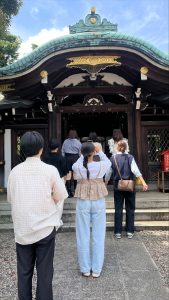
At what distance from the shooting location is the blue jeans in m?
4.09

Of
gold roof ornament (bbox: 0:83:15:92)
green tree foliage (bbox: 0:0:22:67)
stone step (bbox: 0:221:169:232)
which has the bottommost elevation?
stone step (bbox: 0:221:169:232)

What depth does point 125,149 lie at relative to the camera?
222 inches

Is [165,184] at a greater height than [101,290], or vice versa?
[165,184]

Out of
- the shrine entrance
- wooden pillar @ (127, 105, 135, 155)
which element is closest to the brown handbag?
wooden pillar @ (127, 105, 135, 155)

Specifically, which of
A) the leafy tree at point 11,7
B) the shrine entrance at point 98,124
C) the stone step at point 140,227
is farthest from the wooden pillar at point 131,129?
the leafy tree at point 11,7

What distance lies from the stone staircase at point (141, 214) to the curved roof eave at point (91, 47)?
3.15 metres

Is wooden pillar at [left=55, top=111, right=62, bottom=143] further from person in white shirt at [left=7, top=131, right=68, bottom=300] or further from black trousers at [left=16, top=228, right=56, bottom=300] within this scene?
black trousers at [left=16, top=228, right=56, bottom=300]

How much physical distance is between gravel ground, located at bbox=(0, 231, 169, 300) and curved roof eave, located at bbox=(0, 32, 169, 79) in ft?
12.7

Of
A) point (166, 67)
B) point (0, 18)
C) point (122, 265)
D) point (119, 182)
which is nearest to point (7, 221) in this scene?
point (119, 182)

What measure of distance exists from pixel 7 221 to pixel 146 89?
511 centimetres

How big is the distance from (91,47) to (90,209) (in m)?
4.31

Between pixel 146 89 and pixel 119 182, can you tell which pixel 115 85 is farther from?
pixel 119 182

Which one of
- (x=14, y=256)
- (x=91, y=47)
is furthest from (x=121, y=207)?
(x=91, y=47)

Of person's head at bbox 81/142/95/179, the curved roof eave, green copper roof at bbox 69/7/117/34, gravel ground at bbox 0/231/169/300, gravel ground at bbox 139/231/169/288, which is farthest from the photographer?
green copper roof at bbox 69/7/117/34
